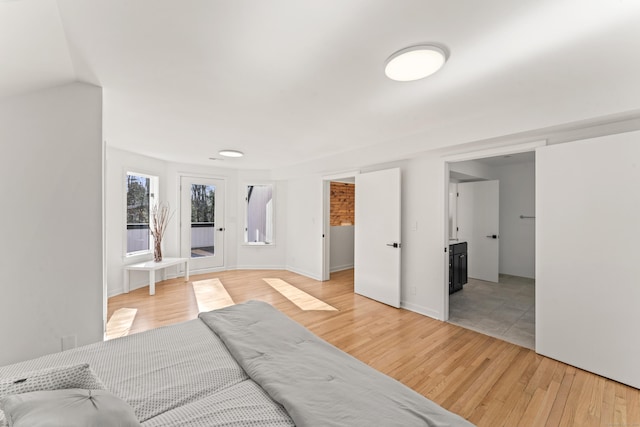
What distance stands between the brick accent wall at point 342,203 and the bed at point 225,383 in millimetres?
4788

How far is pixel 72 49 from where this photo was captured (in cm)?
167

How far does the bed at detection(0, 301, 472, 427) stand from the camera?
950mm

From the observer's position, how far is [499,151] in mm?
2896

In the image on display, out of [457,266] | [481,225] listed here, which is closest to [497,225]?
[481,225]

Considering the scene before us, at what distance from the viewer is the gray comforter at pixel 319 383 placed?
3.24ft

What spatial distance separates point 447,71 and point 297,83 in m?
1.14

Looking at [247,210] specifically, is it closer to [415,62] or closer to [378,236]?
[378,236]

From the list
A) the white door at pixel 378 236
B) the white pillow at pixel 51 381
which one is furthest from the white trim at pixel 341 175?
the white pillow at pixel 51 381

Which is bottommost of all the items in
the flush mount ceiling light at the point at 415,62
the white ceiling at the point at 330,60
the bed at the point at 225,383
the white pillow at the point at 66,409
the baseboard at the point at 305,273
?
the baseboard at the point at 305,273

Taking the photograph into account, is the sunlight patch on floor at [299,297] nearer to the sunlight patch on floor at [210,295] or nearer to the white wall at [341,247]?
the sunlight patch on floor at [210,295]

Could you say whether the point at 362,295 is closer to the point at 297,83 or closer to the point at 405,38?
the point at 297,83

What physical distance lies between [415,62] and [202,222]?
5.32m

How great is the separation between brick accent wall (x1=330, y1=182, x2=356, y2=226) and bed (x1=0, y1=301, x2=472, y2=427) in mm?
4788

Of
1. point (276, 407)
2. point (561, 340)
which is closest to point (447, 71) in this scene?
point (276, 407)
